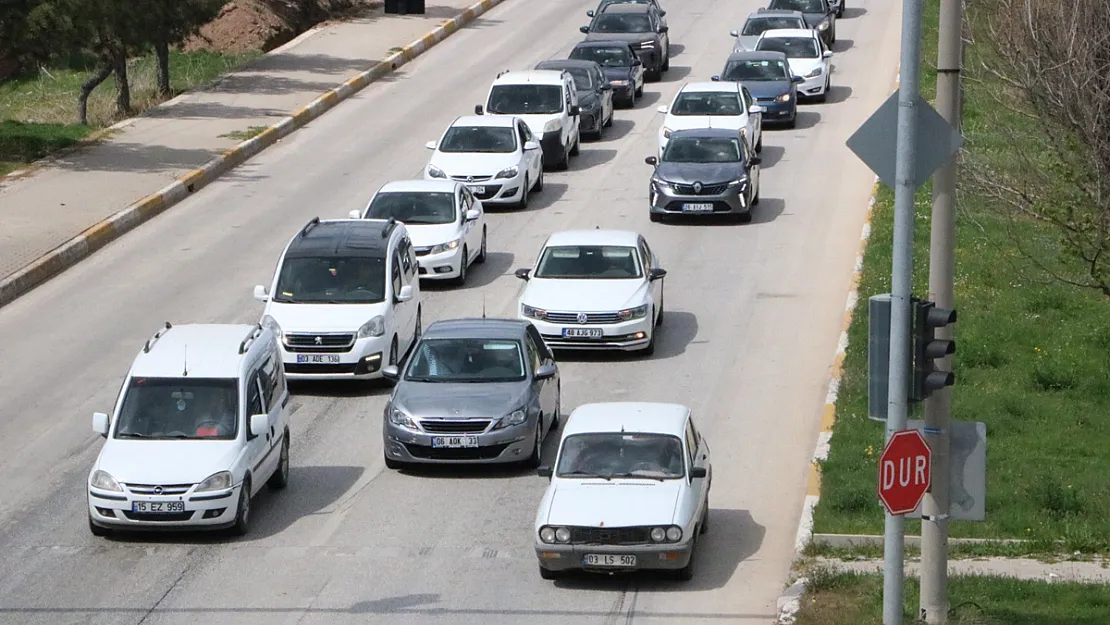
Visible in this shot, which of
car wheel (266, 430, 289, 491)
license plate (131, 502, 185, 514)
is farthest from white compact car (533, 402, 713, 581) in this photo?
license plate (131, 502, 185, 514)

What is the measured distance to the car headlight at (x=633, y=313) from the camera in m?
22.6

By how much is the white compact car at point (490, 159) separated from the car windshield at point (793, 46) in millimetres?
11102

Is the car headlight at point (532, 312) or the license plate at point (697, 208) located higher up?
the car headlight at point (532, 312)

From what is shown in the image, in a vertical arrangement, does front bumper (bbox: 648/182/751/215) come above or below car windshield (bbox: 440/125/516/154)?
below

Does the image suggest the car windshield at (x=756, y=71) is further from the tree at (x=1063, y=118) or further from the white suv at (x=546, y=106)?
the tree at (x=1063, y=118)

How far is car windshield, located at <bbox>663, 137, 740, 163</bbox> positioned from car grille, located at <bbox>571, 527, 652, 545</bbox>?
16515mm

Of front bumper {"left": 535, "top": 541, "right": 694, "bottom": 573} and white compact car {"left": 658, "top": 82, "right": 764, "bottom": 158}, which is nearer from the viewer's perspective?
front bumper {"left": 535, "top": 541, "right": 694, "bottom": 573}

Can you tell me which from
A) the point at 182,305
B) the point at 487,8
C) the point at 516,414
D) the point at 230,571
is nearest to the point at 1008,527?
the point at 516,414

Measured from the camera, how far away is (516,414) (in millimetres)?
18234

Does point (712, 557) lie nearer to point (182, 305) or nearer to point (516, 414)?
point (516, 414)

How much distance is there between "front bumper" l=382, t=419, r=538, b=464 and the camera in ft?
59.4

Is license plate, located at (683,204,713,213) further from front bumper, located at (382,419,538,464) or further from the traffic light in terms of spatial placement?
the traffic light

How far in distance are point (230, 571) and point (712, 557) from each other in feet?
14.3

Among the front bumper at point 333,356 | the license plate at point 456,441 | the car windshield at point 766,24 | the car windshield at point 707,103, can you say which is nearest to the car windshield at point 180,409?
the license plate at point 456,441
